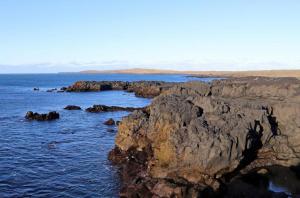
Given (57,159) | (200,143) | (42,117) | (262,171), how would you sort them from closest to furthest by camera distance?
(200,143) < (262,171) < (57,159) < (42,117)

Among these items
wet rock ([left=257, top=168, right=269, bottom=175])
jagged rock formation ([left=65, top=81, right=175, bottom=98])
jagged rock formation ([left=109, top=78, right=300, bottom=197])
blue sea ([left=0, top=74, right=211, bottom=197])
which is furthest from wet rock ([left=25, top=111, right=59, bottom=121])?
jagged rock formation ([left=65, top=81, right=175, bottom=98])

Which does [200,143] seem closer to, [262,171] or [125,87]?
[262,171]

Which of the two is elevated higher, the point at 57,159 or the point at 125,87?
the point at 125,87

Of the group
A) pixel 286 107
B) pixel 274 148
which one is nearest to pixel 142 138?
pixel 274 148

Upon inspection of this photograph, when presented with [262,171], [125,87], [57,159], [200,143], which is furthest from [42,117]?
[125,87]

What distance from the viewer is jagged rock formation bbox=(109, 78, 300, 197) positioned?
2767 cm

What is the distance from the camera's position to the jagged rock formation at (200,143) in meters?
27.7

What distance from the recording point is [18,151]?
39375mm

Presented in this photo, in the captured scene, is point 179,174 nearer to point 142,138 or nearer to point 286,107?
point 142,138

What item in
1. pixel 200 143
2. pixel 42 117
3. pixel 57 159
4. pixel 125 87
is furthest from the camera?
pixel 125 87

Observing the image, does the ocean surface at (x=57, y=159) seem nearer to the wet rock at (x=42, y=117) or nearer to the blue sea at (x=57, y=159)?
the blue sea at (x=57, y=159)

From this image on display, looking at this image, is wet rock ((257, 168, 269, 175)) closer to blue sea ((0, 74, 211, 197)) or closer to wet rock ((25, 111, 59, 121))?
blue sea ((0, 74, 211, 197))

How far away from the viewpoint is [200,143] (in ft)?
93.3

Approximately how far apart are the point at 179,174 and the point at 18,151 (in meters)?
19.4
